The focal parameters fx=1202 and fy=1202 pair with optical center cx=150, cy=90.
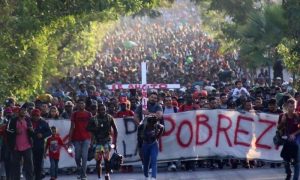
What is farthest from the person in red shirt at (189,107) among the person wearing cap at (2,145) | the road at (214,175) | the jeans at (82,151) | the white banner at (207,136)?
the person wearing cap at (2,145)

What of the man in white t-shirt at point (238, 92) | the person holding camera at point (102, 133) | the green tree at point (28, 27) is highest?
the green tree at point (28, 27)

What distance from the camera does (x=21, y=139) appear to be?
851 inches

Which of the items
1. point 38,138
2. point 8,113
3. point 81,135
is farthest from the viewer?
point 8,113

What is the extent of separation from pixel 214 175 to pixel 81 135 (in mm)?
3044

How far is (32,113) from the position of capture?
22.5 meters

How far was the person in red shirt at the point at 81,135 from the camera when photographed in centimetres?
2239

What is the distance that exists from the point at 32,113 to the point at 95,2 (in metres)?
6.38

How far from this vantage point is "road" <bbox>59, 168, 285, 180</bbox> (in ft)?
76.2

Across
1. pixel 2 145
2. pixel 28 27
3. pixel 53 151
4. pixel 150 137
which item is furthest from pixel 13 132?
pixel 28 27

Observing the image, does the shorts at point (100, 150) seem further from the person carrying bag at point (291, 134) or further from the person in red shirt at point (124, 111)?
the person in red shirt at point (124, 111)

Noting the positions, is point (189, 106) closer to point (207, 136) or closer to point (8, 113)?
point (207, 136)

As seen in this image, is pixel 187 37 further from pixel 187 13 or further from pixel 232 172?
pixel 232 172

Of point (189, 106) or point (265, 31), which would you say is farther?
point (265, 31)

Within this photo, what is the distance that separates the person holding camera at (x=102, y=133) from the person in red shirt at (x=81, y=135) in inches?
19.7
